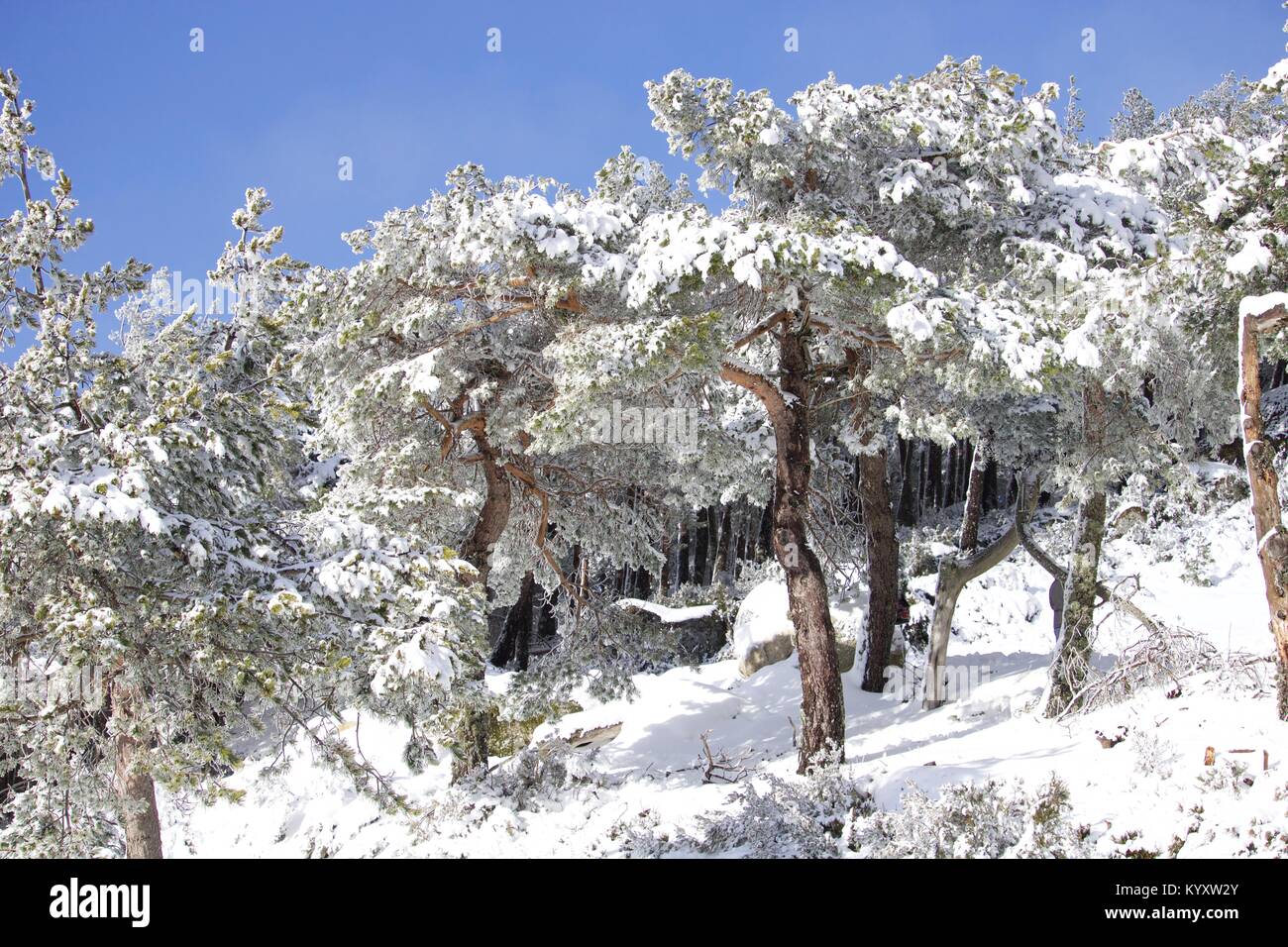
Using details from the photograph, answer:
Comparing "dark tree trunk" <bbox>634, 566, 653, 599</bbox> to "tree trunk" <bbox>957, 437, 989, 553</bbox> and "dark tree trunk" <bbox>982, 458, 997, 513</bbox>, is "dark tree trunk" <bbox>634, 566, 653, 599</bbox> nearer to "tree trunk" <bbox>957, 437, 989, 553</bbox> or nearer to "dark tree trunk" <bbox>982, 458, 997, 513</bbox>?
"dark tree trunk" <bbox>982, 458, 997, 513</bbox>

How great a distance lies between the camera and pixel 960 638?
1880 centimetres

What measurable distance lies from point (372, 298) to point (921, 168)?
6.75 metres

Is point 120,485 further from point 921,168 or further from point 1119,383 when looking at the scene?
point 1119,383

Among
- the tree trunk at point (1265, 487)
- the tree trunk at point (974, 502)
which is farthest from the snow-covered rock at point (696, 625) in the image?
the tree trunk at point (1265, 487)

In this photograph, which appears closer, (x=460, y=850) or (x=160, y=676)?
(x=160, y=676)

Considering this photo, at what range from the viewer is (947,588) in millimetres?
13516

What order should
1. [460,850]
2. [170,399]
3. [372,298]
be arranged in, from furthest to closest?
[372,298] < [460,850] < [170,399]

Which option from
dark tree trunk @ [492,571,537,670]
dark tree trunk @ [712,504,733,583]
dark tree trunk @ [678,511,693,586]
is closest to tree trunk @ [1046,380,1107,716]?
dark tree trunk @ [492,571,537,670]

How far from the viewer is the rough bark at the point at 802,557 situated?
10500mm

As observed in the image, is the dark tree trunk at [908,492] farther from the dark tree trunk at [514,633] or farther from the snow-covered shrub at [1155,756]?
the snow-covered shrub at [1155,756]

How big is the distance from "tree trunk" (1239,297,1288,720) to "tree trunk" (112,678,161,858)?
29.7 feet

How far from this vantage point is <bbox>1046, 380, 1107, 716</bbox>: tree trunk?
1098 cm
